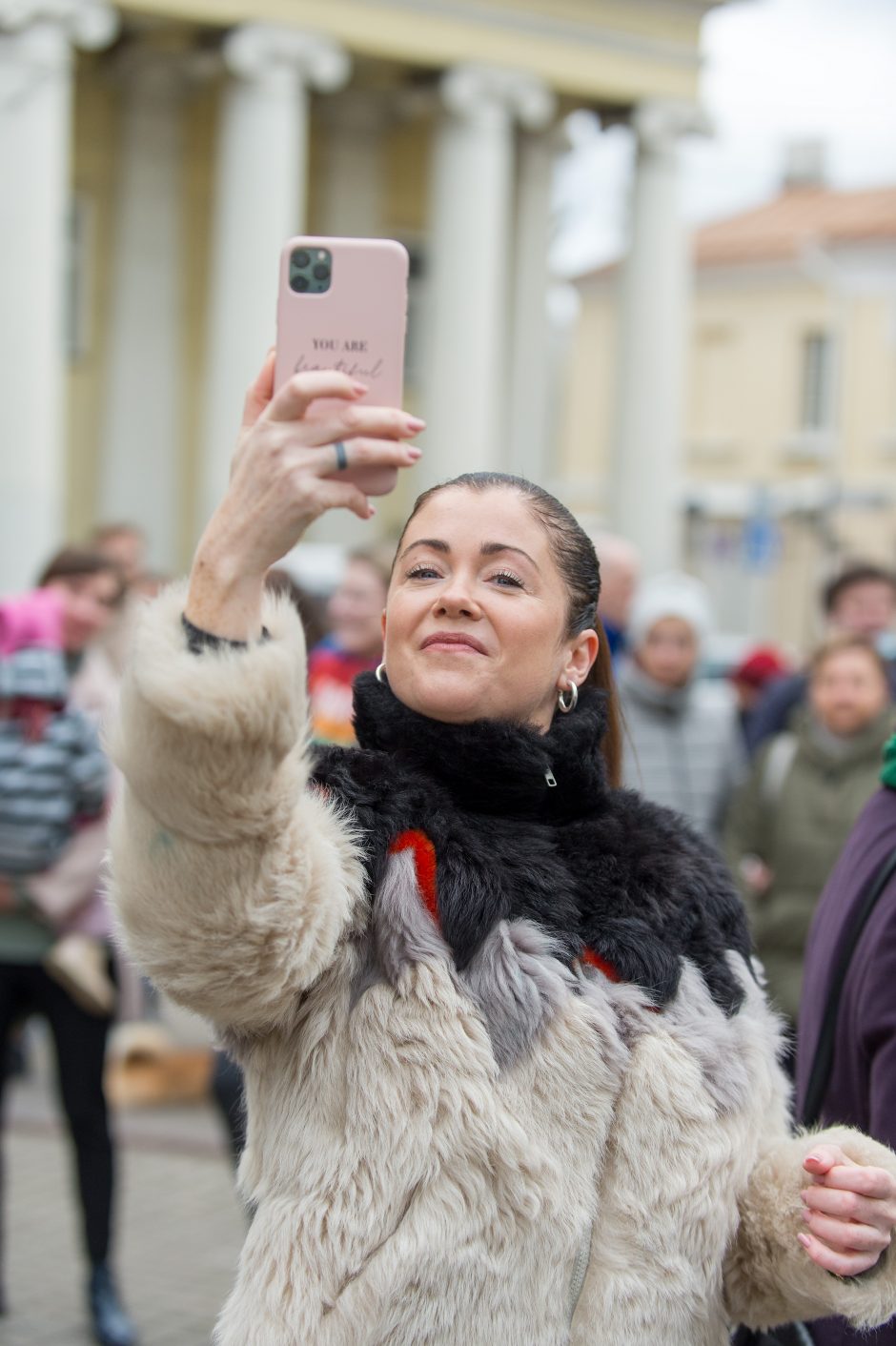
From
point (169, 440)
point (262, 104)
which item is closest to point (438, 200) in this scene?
point (262, 104)

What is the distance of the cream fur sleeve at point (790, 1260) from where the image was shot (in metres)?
2.37

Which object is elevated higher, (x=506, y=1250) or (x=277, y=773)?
(x=277, y=773)

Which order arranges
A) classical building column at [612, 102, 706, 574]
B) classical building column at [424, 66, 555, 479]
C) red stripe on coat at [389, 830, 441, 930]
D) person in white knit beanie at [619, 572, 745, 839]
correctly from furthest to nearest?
1. classical building column at [612, 102, 706, 574]
2. classical building column at [424, 66, 555, 479]
3. person in white knit beanie at [619, 572, 745, 839]
4. red stripe on coat at [389, 830, 441, 930]

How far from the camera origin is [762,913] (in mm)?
5848

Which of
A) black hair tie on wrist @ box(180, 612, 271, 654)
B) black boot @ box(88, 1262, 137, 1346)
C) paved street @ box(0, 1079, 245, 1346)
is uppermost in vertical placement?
black hair tie on wrist @ box(180, 612, 271, 654)

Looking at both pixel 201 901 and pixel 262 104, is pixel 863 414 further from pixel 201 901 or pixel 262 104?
pixel 201 901

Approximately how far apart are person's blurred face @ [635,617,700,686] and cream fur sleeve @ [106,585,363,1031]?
4213 mm

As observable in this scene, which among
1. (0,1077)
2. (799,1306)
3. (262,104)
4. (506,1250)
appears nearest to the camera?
(506,1250)

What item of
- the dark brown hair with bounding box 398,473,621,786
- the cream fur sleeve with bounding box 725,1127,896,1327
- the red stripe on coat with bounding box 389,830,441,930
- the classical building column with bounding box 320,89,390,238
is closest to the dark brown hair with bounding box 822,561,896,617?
the dark brown hair with bounding box 398,473,621,786

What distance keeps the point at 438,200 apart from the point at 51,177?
5.55 m

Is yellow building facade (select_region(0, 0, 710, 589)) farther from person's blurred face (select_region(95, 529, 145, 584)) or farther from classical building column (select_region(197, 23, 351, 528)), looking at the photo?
person's blurred face (select_region(95, 529, 145, 584))

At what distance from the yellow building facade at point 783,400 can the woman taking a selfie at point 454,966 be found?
105 feet

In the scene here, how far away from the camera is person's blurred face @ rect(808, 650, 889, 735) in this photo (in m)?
5.88

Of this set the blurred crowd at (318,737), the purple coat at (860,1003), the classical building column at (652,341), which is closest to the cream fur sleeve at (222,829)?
the purple coat at (860,1003)
